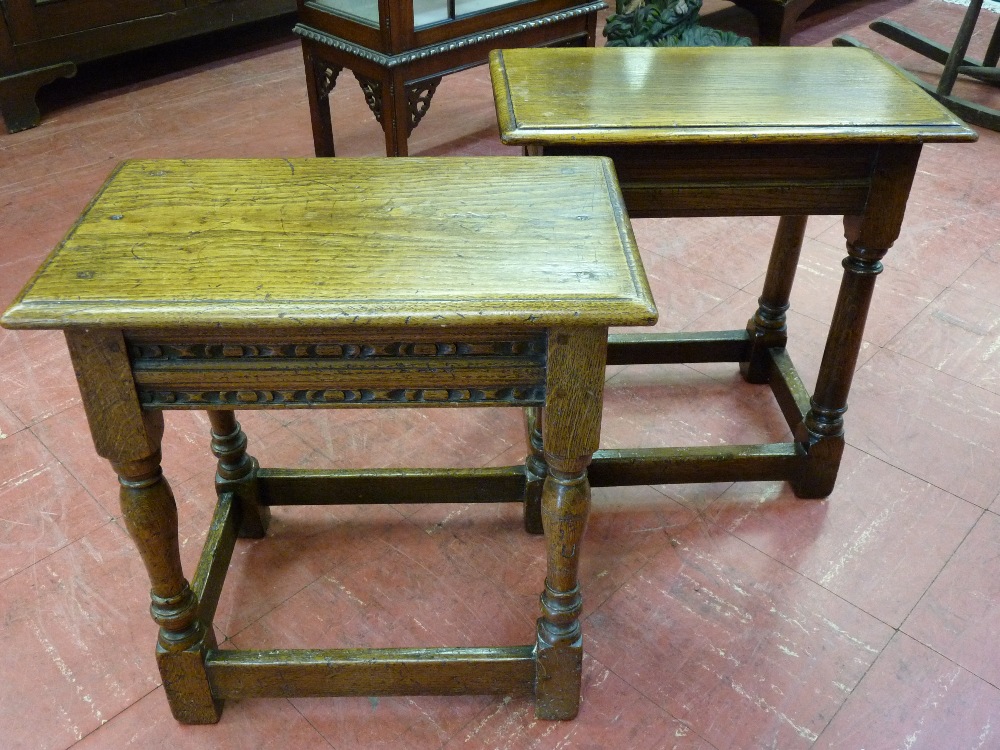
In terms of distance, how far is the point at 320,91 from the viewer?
11.0 ft

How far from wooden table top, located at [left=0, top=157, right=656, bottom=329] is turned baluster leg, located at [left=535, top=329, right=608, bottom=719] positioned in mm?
Result: 92

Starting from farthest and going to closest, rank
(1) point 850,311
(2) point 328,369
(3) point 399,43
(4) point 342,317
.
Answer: (3) point 399,43, (1) point 850,311, (2) point 328,369, (4) point 342,317

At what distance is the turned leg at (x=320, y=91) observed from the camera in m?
3.29

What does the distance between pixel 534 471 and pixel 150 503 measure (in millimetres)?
765

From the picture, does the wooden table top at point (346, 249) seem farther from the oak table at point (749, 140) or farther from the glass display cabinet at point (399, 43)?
the glass display cabinet at point (399, 43)

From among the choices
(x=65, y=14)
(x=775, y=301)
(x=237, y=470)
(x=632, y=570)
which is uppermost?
(x=65, y=14)

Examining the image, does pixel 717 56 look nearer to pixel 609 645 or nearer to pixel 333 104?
pixel 609 645

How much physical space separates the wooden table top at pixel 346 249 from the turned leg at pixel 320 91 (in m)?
2.02

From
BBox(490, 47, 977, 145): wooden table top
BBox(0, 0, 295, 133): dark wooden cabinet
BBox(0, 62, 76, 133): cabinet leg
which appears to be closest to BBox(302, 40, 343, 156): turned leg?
BBox(0, 0, 295, 133): dark wooden cabinet

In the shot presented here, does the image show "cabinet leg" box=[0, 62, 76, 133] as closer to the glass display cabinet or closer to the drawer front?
the drawer front

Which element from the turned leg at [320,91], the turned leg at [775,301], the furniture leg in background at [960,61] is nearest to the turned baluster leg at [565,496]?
the turned leg at [775,301]

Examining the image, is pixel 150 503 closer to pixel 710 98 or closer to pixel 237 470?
pixel 237 470

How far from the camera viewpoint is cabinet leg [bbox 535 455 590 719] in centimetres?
132

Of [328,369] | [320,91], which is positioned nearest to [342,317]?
[328,369]
